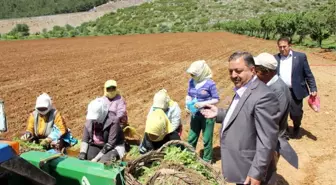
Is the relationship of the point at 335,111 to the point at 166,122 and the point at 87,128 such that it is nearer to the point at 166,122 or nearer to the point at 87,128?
the point at 166,122

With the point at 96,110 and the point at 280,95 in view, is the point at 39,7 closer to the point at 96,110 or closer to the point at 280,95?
the point at 96,110

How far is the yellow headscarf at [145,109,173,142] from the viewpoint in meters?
4.15

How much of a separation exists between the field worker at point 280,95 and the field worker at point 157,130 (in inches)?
49.9

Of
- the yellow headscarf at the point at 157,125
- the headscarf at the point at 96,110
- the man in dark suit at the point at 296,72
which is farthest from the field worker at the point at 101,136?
the man in dark suit at the point at 296,72

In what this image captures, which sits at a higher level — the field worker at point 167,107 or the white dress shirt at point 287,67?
the white dress shirt at point 287,67

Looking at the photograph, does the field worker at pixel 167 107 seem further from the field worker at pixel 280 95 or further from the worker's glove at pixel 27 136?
the worker's glove at pixel 27 136

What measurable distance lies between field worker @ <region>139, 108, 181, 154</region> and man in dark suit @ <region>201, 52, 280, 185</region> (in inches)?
54.1

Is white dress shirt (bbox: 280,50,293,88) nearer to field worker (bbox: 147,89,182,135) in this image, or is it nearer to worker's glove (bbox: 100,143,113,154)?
field worker (bbox: 147,89,182,135)

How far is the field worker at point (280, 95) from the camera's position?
10.4 ft

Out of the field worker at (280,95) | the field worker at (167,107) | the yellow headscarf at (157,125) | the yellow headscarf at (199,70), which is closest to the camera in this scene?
the field worker at (280,95)

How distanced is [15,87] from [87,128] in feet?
28.7

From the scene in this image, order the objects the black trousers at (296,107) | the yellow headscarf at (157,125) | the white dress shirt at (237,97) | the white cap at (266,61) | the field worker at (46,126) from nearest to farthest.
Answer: the white dress shirt at (237,97), the white cap at (266,61), the yellow headscarf at (157,125), the field worker at (46,126), the black trousers at (296,107)

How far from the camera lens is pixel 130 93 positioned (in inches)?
423

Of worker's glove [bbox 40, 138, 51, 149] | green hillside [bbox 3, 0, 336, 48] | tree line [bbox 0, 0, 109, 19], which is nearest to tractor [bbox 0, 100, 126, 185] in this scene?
worker's glove [bbox 40, 138, 51, 149]
